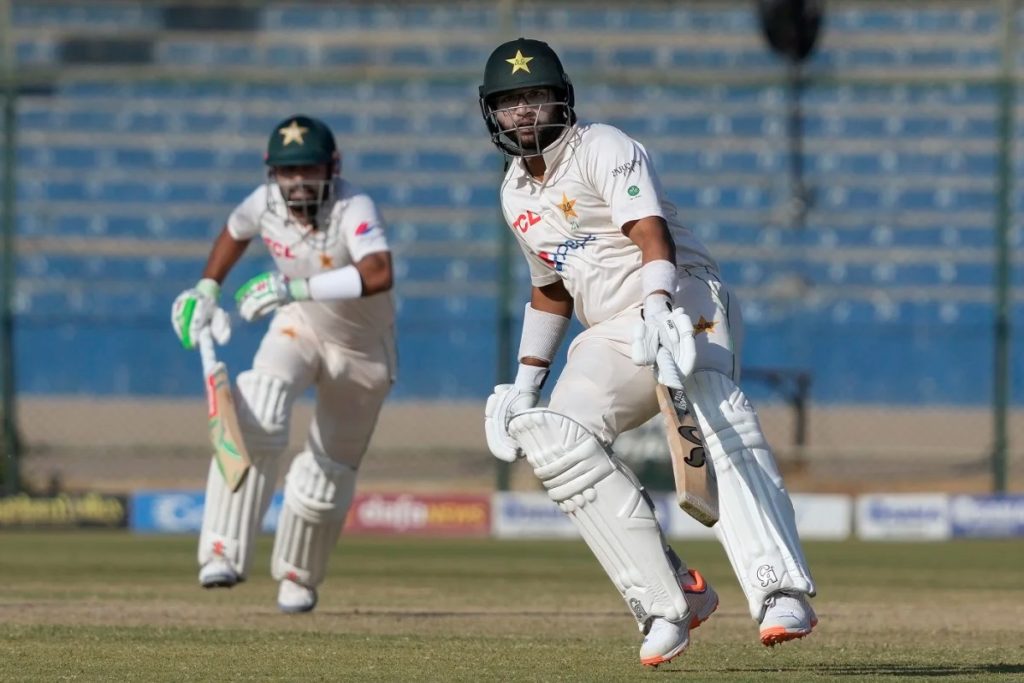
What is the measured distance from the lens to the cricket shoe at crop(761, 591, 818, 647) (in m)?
4.95

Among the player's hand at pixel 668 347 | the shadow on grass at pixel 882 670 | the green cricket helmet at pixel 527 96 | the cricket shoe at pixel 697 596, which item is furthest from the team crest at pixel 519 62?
the shadow on grass at pixel 882 670

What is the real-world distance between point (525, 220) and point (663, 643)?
53.6 inches

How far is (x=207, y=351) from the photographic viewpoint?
7.58m

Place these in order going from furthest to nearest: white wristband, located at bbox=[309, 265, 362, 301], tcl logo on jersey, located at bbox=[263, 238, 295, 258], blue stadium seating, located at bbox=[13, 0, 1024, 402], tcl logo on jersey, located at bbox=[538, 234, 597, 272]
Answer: blue stadium seating, located at bbox=[13, 0, 1024, 402] → tcl logo on jersey, located at bbox=[263, 238, 295, 258] → white wristband, located at bbox=[309, 265, 362, 301] → tcl logo on jersey, located at bbox=[538, 234, 597, 272]

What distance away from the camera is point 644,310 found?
16.9ft

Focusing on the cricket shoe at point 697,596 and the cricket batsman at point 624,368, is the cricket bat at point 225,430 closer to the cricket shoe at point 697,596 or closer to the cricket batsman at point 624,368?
the cricket batsman at point 624,368

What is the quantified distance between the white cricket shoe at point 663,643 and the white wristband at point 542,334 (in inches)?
41.1

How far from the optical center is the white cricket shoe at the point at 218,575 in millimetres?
7426

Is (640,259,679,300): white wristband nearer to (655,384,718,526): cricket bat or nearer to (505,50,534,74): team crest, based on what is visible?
(655,384,718,526): cricket bat

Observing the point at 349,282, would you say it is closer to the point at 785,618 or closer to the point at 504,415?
the point at 504,415

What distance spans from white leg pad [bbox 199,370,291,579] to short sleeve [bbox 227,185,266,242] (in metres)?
0.72

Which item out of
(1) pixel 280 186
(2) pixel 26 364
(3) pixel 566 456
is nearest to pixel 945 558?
(1) pixel 280 186

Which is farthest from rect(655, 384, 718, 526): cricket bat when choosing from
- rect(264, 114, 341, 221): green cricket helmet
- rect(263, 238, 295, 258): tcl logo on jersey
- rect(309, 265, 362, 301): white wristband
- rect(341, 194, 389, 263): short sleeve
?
rect(263, 238, 295, 258): tcl logo on jersey

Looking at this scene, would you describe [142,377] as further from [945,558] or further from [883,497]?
[945,558]
